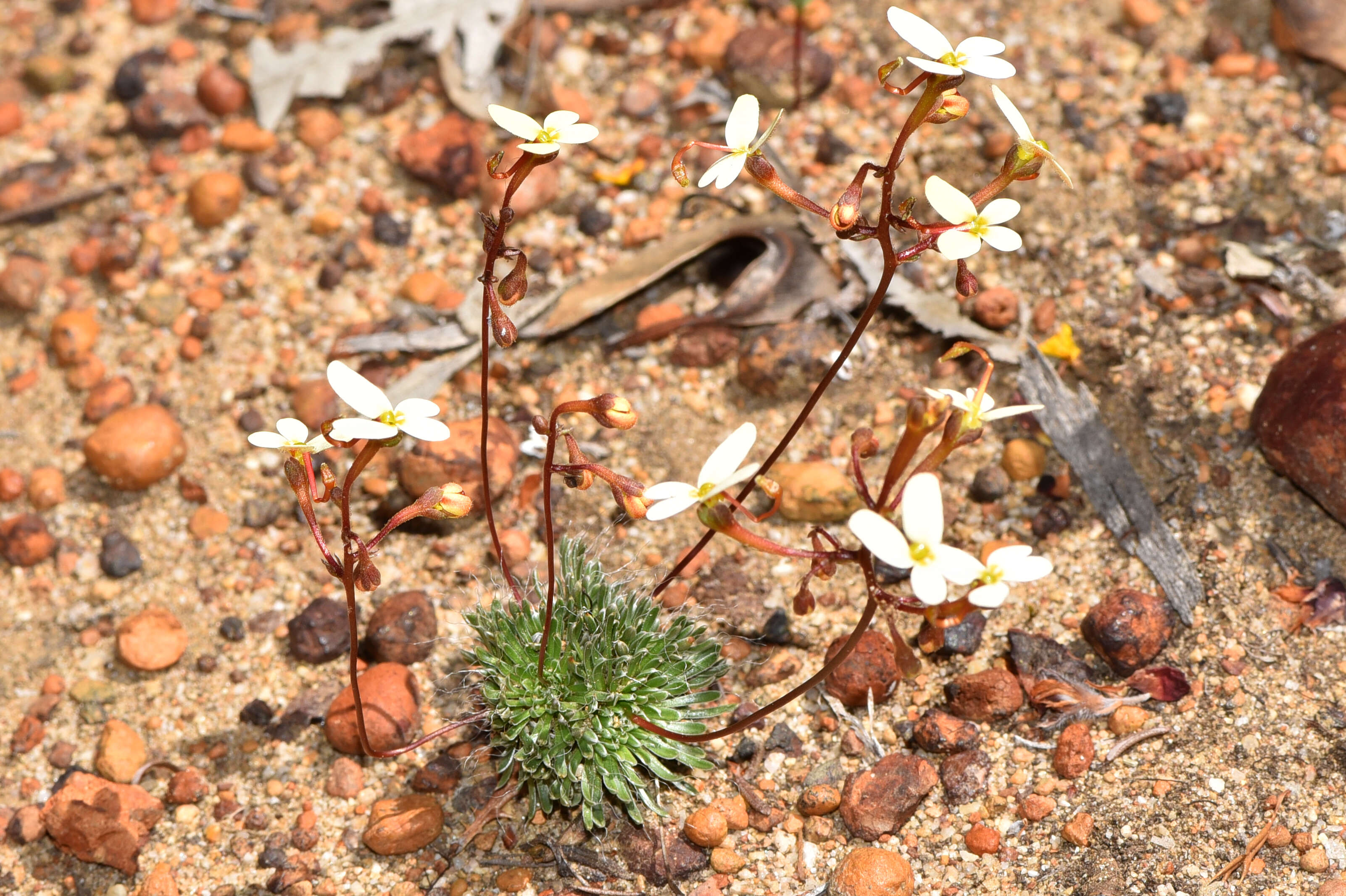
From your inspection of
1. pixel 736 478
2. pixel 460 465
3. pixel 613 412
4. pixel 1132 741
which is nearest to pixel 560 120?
pixel 613 412

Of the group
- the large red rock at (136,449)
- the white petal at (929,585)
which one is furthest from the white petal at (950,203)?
the large red rock at (136,449)

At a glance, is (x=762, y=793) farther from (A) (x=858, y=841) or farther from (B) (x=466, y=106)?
(B) (x=466, y=106)

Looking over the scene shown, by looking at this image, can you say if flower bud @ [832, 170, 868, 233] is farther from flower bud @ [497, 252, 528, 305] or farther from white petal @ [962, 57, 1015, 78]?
flower bud @ [497, 252, 528, 305]

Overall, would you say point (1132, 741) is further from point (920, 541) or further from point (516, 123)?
point (516, 123)

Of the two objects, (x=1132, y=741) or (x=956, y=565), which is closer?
(x=956, y=565)

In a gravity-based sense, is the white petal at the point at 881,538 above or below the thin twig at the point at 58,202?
above

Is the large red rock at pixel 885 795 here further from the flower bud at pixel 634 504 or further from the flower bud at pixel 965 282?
the flower bud at pixel 965 282

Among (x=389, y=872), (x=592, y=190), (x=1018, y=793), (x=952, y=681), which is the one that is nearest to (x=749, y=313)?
(x=592, y=190)
